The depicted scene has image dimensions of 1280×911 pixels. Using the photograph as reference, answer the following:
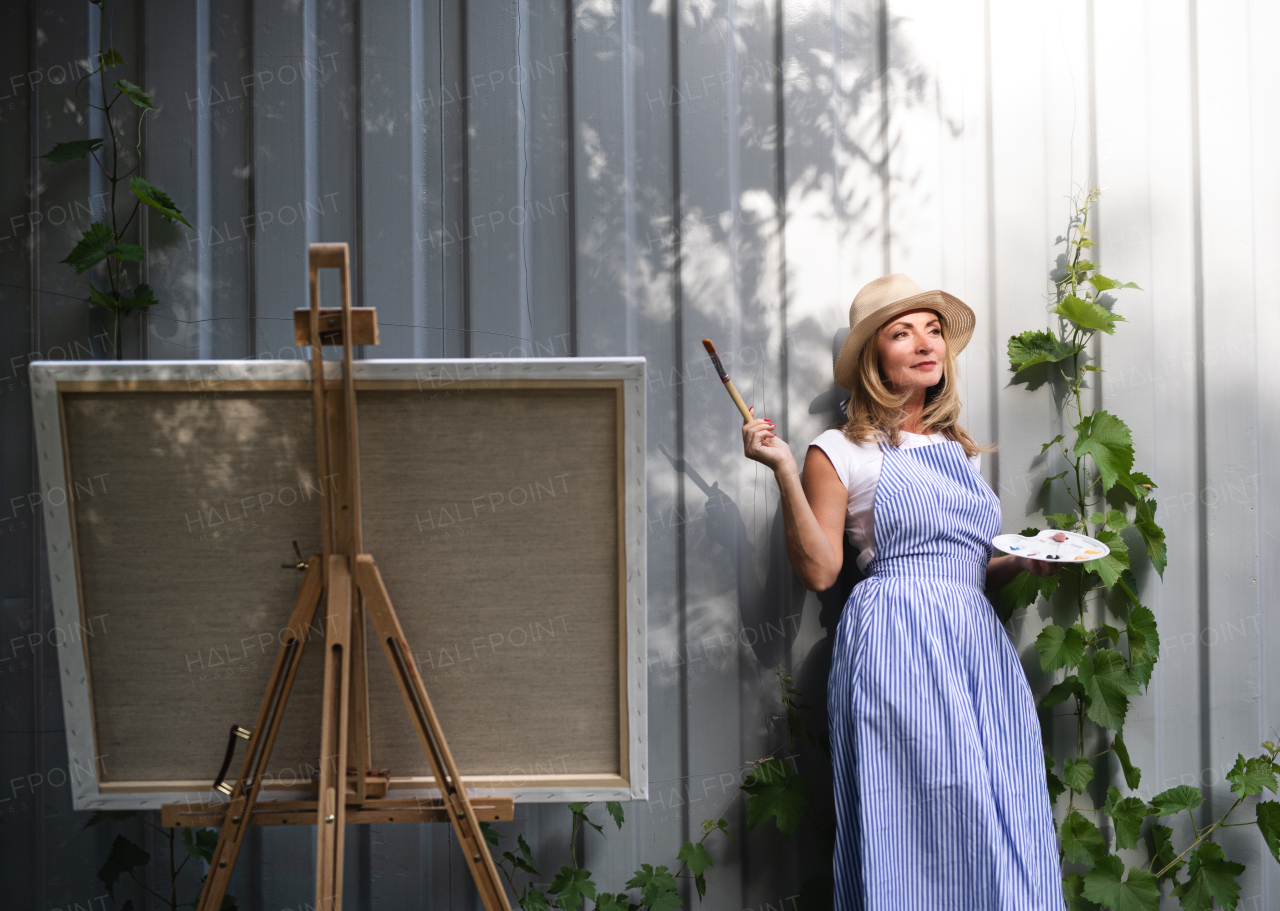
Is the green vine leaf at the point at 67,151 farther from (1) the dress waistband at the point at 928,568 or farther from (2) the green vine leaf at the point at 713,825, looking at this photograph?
(2) the green vine leaf at the point at 713,825

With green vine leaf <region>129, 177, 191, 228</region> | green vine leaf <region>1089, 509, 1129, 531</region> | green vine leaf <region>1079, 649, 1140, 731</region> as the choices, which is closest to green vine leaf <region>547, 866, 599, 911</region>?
green vine leaf <region>1079, 649, 1140, 731</region>

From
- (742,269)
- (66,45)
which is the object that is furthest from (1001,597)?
(66,45)

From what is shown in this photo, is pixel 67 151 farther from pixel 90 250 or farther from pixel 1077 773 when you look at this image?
pixel 1077 773

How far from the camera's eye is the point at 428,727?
1387 millimetres

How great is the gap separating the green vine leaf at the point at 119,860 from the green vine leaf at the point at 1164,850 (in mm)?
2632

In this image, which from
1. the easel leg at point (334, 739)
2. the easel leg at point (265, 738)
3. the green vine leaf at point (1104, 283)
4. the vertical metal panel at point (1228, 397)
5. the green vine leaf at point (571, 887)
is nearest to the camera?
the easel leg at point (334, 739)

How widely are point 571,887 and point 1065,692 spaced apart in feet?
4.45

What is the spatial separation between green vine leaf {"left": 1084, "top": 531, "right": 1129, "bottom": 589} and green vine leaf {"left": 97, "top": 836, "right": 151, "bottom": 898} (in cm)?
250

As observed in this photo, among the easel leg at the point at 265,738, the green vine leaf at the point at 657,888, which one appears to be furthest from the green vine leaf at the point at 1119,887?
the easel leg at the point at 265,738

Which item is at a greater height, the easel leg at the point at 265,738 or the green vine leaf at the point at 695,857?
the easel leg at the point at 265,738

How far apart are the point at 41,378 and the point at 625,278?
4.40 ft

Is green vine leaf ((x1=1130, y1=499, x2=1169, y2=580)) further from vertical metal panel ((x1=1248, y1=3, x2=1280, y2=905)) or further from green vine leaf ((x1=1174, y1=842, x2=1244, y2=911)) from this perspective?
green vine leaf ((x1=1174, y1=842, x2=1244, y2=911))

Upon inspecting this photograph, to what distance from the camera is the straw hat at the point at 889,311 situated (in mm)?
2021

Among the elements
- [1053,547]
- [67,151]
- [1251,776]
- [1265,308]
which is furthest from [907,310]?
[67,151]
